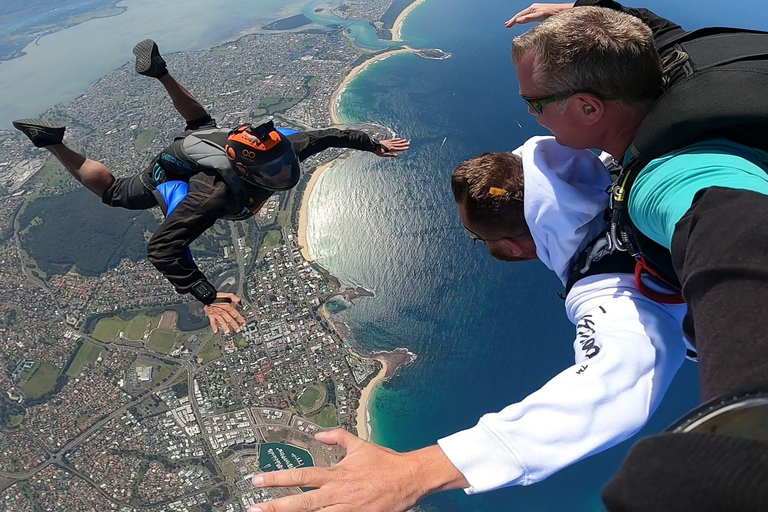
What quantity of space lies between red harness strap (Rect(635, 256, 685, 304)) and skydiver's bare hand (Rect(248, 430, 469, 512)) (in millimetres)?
746

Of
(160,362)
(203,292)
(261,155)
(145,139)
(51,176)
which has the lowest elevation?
(160,362)

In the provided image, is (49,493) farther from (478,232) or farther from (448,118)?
(448,118)

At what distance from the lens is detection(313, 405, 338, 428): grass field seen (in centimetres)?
1030

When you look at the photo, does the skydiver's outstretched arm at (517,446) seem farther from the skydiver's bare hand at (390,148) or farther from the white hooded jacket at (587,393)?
the skydiver's bare hand at (390,148)

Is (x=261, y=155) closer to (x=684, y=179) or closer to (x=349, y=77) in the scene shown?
(x=684, y=179)

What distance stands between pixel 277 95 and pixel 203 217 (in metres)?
19.8

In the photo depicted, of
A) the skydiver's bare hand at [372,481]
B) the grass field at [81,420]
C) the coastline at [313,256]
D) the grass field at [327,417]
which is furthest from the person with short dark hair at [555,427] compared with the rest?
the grass field at [81,420]

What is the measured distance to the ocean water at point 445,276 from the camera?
10.2 metres

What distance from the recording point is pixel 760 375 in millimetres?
490

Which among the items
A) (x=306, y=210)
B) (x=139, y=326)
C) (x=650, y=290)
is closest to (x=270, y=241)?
(x=306, y=210)

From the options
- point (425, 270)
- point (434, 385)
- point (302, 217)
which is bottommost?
point (434, 385)

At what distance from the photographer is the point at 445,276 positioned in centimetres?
1284

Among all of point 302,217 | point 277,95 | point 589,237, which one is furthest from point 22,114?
point 589,237

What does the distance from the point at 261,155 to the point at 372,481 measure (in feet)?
8.20
